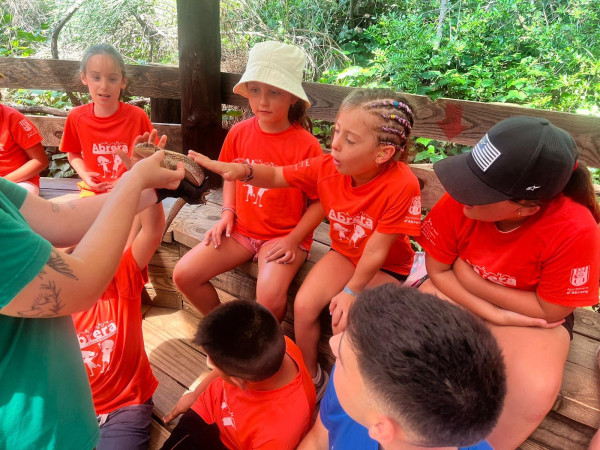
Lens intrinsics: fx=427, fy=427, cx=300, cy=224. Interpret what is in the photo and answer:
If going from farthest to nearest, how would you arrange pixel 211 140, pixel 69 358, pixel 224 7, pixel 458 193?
1. pixel 224 7
2. pixel 211 140
3. pixel 458 193
4. pixel 69 358

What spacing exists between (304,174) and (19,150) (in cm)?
237

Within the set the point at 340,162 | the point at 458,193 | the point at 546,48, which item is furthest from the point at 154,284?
the point at 546,48

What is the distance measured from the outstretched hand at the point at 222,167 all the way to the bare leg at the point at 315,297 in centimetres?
61

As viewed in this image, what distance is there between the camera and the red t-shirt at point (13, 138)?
3.09 m

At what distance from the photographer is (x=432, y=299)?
3.00ft

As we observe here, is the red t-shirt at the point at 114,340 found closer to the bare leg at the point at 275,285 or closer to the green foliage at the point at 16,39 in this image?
the bare leg at the point at 275,285

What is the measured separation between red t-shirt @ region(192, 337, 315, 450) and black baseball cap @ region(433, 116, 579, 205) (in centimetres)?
97

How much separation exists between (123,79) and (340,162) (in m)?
1.87

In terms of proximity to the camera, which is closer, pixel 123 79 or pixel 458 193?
pixel 458 193

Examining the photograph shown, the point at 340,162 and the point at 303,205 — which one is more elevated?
the point at 340,162

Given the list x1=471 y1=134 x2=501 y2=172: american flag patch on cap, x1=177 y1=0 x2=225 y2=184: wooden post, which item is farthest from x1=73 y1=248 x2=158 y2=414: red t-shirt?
x1=177 y1=0 x2=225 y2=184: wooden post

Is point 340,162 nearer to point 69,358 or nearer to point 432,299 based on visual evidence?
point 432,299

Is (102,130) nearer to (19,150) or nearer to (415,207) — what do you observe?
(19,150)

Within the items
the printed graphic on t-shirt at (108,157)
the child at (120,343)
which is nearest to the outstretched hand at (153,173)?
the child at (120,343)
